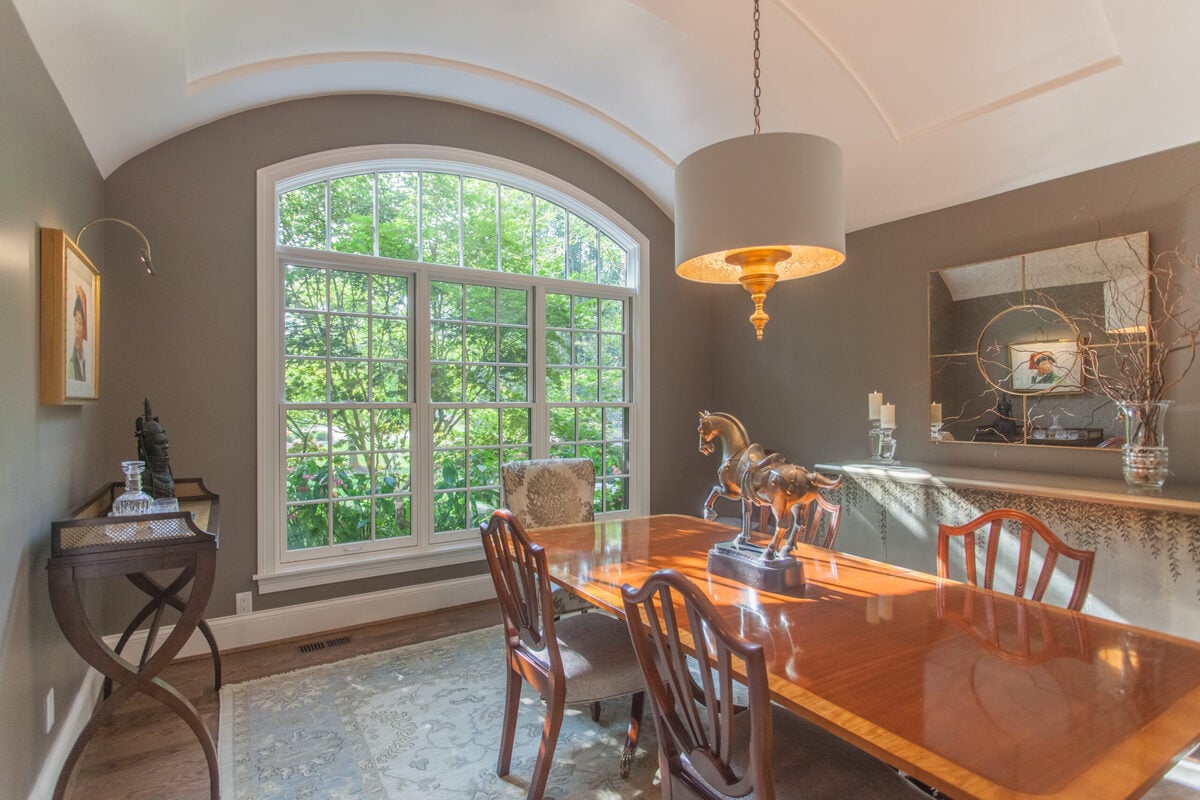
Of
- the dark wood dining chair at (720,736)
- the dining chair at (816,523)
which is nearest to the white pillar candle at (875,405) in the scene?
the dining chair at (816,523)

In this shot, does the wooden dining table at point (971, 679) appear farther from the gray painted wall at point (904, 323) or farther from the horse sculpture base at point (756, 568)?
the gray painted wall at point (904, 323)

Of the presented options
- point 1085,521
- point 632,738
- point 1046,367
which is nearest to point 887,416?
point 1046,367

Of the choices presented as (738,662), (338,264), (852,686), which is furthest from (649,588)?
(338,264)

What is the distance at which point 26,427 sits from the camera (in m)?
1.82

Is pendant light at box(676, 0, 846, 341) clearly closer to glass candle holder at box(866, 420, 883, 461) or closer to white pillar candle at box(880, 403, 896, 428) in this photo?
white pillar candle at box(880, 403, 896, 428)

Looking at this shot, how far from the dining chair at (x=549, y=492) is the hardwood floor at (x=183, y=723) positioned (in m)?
0.96

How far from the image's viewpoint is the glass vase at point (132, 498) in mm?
2189

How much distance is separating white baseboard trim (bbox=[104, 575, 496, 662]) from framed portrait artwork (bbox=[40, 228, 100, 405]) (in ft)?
4.77

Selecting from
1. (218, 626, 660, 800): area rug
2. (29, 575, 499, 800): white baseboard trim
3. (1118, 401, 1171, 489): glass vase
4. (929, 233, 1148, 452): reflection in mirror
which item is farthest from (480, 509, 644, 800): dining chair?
(929, 233, 1148, 452): reflection in mirror

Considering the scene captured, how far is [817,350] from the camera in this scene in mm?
4207

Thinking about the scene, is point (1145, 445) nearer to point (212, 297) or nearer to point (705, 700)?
point (705, 700)

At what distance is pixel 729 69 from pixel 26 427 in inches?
138

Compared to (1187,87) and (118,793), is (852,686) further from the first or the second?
(1187,87)

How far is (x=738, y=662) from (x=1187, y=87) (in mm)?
2997
